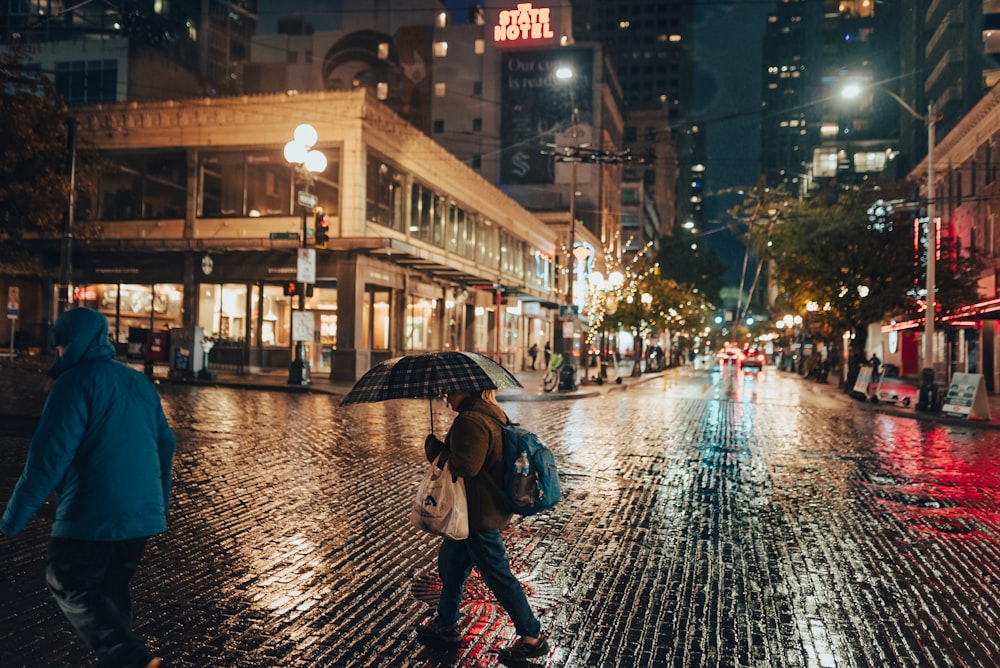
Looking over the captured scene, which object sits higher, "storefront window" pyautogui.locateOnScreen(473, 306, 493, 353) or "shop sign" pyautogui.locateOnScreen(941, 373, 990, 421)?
"storefront window" pyautogui.locateOnScreen(473, 306, 493, 353)

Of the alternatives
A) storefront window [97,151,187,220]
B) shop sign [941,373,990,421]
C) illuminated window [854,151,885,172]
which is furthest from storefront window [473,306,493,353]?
illuminated window [854,151,885,172]

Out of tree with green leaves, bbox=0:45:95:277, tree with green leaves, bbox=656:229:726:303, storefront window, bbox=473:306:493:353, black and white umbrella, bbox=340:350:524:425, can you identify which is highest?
tree with green leaves, bbox=656:229:726:303

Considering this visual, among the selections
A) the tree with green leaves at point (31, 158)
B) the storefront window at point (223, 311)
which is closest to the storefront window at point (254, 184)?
the storefront window at point (223, 311)

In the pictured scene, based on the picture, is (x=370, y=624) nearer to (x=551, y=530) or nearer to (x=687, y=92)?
(x=551, y=530)

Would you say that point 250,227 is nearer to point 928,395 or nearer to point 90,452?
point 928,395

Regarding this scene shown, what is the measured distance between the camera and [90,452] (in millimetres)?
3562

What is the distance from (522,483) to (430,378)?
0.74m

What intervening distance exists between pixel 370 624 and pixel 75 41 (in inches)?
2109

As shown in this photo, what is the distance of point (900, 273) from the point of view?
110 feet

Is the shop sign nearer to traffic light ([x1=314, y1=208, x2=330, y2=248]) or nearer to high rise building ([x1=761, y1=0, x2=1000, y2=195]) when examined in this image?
high rise building ([x1=761, y1=0, x2=1000, y2=195])

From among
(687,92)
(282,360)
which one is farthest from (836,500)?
(687,92)

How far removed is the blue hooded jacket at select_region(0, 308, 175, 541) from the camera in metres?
3.46

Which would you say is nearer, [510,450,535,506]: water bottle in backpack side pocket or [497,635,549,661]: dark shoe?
[510,450,535,506]: water bottle in backpack side pocket

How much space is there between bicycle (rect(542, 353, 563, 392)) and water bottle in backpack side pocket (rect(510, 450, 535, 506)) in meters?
23.1
